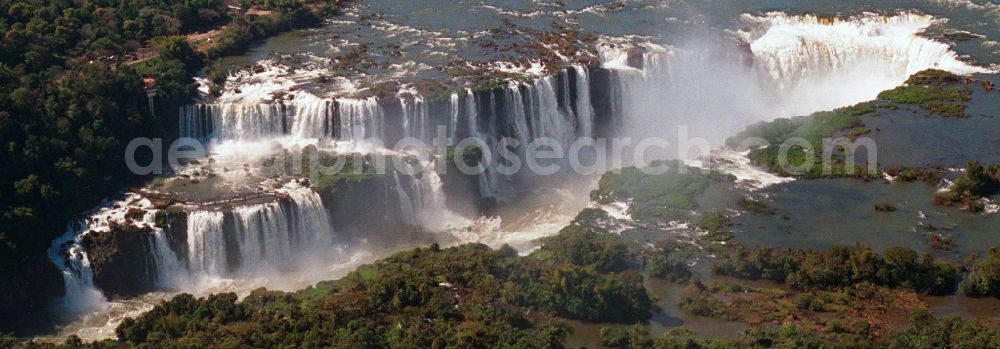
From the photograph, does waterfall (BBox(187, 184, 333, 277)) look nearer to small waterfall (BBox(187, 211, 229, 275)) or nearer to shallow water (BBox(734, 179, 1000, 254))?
small waterfall (BBox(187, 211, 229, 275))

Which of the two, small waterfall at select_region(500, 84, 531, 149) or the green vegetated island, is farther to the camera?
small waterfall at select_region(500, 84, 531, 149)

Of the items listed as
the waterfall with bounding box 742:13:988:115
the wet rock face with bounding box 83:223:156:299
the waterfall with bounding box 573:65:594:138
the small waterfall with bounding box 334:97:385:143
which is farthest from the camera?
the waterfall with bounding box 742:13:988:115

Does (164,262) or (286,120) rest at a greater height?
(286,120)

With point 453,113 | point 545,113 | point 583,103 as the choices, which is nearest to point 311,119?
point 453,113

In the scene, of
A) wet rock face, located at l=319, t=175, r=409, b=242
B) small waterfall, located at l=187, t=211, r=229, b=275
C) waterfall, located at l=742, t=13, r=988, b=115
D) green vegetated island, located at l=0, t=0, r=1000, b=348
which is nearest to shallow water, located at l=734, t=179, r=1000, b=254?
green vegetated island, located at l=0, t=0, r=1000, b=348

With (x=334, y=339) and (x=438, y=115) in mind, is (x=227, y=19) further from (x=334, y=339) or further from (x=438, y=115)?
(x=334, y=339)

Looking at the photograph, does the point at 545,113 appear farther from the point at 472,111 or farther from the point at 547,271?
the point at 547,271
